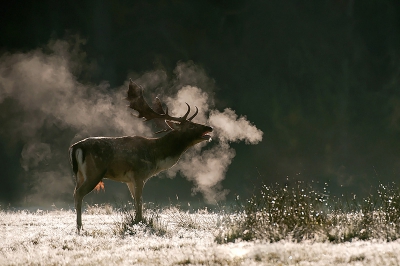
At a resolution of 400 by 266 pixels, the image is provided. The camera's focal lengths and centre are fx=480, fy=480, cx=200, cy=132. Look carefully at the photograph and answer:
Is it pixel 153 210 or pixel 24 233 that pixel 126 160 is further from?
pixel 24 233

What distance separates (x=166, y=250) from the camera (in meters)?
6.84

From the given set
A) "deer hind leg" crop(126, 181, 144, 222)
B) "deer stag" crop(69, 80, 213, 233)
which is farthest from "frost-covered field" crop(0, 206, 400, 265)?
"deer stag" crop(69, 80, 213, 233)

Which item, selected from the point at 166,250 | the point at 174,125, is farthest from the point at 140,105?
the point at 166,250

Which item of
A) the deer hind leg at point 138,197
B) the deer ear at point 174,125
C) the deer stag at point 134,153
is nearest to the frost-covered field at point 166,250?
the deer hind leg at point 138,197

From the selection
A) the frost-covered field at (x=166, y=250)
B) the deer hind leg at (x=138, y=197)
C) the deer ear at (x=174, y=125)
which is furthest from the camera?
the deer ear at (x=174, y=125)

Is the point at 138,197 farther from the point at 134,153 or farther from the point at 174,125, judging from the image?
the point at 174,125

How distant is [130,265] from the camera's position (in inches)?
223

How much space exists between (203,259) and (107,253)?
1545mm

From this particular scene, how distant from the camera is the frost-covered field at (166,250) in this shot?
5.80m

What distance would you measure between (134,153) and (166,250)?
4.07 meters

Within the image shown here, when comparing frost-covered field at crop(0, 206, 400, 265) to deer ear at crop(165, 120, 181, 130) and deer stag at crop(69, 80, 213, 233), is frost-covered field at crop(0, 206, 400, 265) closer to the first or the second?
deer stag at crop(69, 80, 213, 233)

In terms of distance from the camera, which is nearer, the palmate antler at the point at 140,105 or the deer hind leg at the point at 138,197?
the deer hind leg at the point at 138,197

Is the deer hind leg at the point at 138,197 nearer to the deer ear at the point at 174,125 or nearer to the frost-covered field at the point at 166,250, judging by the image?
the frost-covered field at the point at 166,250

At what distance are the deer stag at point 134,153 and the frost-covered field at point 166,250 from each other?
3.73ft
